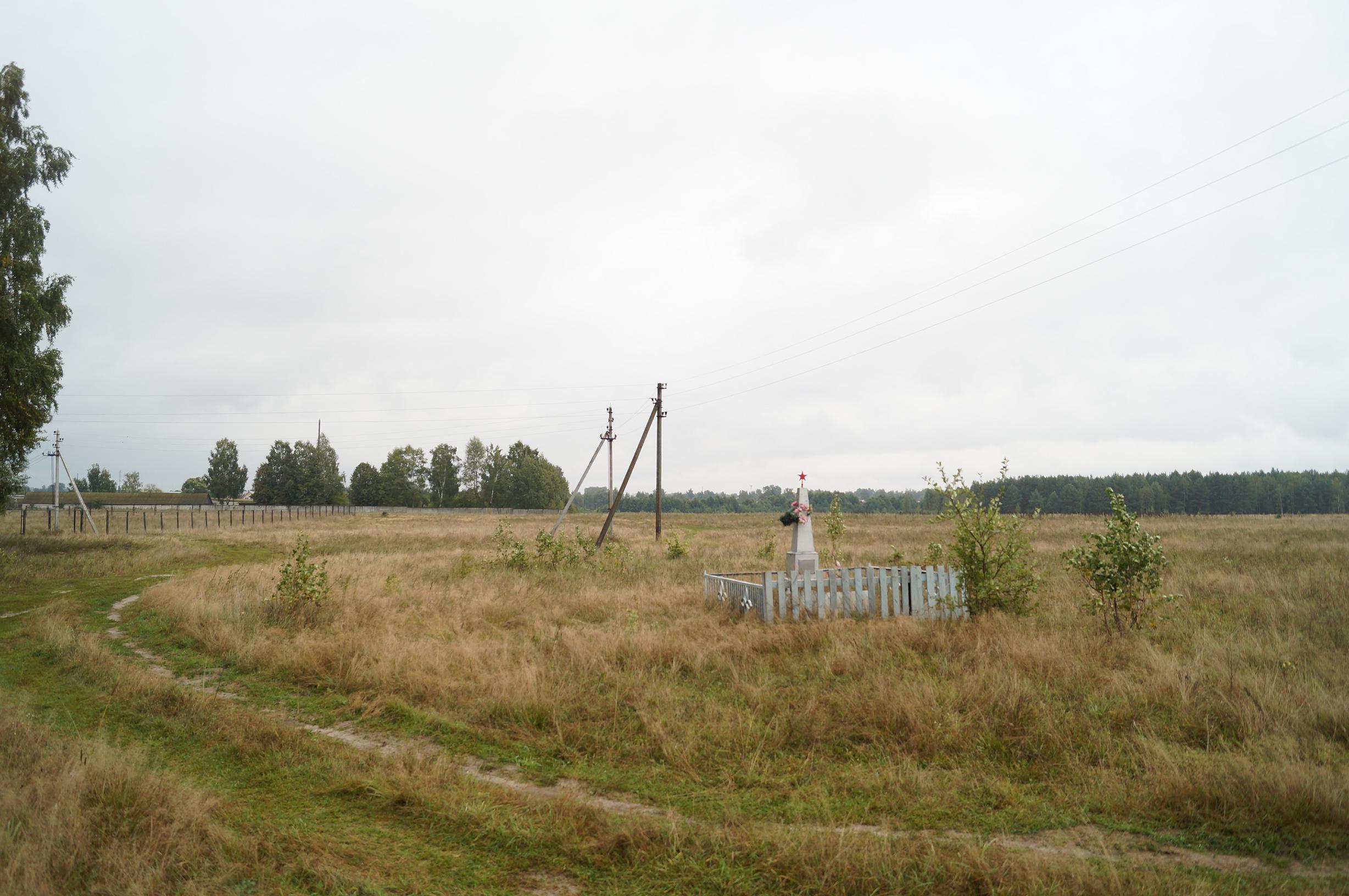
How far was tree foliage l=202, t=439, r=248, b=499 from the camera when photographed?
127562mm

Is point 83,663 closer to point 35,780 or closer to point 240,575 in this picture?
point 35,780

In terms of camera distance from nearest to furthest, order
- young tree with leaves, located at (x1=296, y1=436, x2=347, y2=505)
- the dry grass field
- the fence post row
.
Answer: the dry grass field → the fence post row → young tree with leaves, located at (x1=296, y1=436, x2=347, y2=505)

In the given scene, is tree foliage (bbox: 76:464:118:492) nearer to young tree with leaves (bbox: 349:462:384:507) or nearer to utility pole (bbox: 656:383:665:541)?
young tree with leaves (bbox: 349:462:384:507)

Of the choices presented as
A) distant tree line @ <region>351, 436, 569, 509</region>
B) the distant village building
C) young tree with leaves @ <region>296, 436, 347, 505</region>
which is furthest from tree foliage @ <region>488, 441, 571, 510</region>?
the distant village building

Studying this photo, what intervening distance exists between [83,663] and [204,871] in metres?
7.67

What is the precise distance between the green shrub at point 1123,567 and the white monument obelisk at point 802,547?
13.9ft

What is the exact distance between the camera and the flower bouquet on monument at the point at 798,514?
12953 millimetres

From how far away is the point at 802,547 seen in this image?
42.7ft

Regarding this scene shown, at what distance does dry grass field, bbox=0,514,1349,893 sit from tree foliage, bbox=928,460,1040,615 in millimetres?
618

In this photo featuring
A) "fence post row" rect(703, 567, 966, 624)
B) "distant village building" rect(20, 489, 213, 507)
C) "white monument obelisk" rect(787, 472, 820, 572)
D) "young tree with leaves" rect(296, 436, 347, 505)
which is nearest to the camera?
"fence post row" rect(703, 567, 966, 624)

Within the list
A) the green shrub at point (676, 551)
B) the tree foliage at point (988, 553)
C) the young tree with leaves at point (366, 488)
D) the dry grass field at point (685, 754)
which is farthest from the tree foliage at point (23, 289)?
the young tree with leaves at point (366, 488)

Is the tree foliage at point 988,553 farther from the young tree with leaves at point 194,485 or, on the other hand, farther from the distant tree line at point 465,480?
the young tree with leaves at point 194,485

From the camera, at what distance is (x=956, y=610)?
11.8 meters

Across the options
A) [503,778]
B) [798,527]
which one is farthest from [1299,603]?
[503,778]
